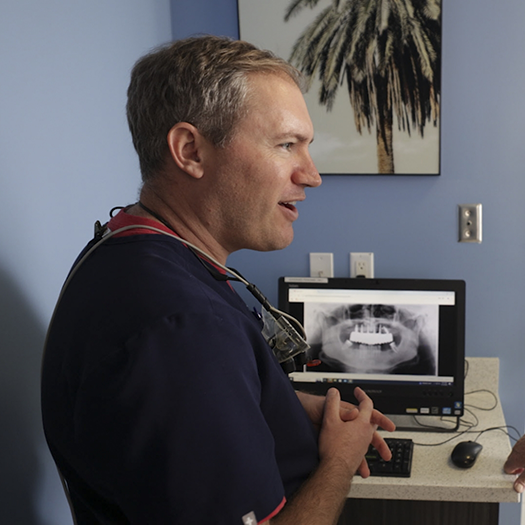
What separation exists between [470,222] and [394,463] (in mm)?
828

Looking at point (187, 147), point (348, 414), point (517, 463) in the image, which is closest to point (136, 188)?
point (187, 147)

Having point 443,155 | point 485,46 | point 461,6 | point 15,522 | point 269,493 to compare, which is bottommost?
point 15,522

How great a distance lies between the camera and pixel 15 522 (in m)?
0.93

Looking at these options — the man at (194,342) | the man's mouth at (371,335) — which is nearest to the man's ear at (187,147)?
the man at (194,342)

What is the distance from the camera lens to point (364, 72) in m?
1.87

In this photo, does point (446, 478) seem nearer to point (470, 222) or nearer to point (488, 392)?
point (488, 392)

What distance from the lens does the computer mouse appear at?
150 cm

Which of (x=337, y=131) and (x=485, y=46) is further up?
(x=485, y=46)

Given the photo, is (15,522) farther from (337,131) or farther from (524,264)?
(524,264)

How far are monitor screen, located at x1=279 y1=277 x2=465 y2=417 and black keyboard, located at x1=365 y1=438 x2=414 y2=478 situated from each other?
235mm

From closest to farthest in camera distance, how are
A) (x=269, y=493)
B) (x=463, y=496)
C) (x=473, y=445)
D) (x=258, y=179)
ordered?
(x=269, y=493) → (x=258, y=179) → (x=463, y=496) → (x=473, y=445)

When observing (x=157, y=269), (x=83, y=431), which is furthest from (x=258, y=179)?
(x=83, y=431)

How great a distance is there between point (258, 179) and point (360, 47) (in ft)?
3.69

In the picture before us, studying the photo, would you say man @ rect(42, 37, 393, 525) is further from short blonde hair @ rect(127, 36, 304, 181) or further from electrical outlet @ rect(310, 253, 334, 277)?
electrical outlet @ rect(310, 253, 334, 277)
